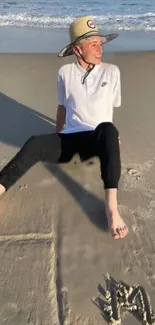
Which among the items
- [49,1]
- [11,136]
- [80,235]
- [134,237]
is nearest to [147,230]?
[134,237]

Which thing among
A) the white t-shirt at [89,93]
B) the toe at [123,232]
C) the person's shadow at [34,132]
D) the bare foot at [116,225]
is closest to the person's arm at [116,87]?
the white t-shirt at [89,93]

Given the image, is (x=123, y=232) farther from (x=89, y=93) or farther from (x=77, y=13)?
(x=77, y=13)

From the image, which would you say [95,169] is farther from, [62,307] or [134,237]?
[62,307]

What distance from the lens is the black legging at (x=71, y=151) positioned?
10.5 feet

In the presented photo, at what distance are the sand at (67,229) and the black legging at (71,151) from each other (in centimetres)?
18

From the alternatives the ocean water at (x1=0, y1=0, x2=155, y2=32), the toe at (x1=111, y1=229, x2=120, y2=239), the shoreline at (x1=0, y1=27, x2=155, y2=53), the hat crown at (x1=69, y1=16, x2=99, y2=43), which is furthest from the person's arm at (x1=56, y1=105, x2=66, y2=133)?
the ocean water at (x1=0, y1=0, x2=155, y2=32)

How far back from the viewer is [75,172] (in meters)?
3.72

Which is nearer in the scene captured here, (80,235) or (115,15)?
A: (80,235)

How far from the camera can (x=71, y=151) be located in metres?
3.59

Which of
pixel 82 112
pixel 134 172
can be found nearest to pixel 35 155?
pixel 82 112

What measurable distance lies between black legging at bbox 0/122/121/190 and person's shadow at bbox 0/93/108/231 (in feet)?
0.64

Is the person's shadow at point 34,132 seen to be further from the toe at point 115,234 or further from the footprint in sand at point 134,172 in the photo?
the footprint in sand at point 134,172

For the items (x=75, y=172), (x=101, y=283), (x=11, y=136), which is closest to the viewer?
(x=101, y=283)

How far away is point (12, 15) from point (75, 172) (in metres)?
8.46
